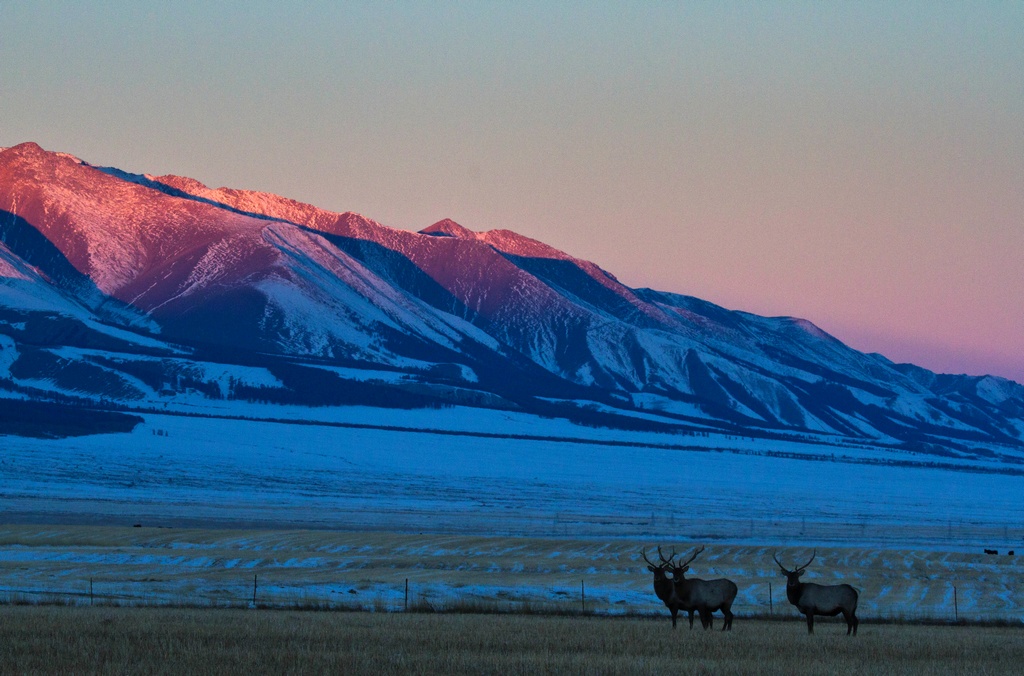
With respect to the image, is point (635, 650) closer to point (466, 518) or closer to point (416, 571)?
point (416, 571)

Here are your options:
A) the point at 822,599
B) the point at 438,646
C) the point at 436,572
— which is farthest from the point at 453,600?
the point at 438,646

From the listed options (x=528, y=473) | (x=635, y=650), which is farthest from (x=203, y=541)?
(x=528, y=473)

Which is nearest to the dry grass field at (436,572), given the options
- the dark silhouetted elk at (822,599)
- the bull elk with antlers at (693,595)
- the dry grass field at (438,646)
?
the dry grass field at (438,646)

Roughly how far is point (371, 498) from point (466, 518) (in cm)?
1857

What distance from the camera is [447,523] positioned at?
7919 centimetres

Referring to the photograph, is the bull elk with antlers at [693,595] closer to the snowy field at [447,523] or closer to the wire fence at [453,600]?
the wire fence at [453,600]

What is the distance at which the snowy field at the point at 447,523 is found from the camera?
44156mm

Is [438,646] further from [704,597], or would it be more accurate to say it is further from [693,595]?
[704,597]

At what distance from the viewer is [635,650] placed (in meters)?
24.2

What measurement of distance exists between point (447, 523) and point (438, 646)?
2195 inches

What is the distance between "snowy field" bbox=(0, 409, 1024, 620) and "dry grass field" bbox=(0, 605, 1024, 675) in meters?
8.86

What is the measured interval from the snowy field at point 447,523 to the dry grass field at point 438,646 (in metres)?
8.86

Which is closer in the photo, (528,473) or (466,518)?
(466,518)

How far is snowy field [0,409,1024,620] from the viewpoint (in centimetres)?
4416
